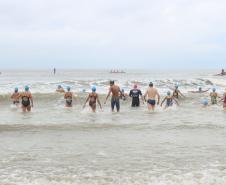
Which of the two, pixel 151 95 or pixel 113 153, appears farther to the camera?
pixel 151 95

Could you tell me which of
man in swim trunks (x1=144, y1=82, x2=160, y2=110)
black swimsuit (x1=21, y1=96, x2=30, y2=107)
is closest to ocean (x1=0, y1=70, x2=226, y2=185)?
man in swim trunks (x1=144, y1=82, x2=160, y2=110)

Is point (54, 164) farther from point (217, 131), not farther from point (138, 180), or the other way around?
point (217, 131)

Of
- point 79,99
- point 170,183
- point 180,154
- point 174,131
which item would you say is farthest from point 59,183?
point 79,99

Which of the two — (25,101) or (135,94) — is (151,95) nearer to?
(135,94)

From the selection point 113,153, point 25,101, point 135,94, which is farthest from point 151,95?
point 113,153

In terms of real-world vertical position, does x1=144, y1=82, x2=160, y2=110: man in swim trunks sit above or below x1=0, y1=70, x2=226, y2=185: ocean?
above

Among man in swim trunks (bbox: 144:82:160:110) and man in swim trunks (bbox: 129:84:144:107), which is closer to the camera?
man in swim trunks (bbox: 144:82:160:110)

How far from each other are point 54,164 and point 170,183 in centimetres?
232

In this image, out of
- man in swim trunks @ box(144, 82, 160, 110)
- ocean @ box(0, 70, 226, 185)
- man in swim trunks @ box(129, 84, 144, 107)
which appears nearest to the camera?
ocean @ box(0, 70, 226, 185)

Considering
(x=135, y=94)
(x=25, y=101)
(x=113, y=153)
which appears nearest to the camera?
(x=113, y=153)

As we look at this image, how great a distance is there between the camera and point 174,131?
39.2ft

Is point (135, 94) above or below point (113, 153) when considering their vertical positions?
above

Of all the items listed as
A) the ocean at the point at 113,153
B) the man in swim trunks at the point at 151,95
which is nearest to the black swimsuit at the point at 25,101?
the ocean at the point at 113,153

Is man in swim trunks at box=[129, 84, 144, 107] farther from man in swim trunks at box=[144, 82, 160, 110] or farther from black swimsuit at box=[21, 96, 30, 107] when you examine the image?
black swimsuit at box=[21, 96, 30, 107]
